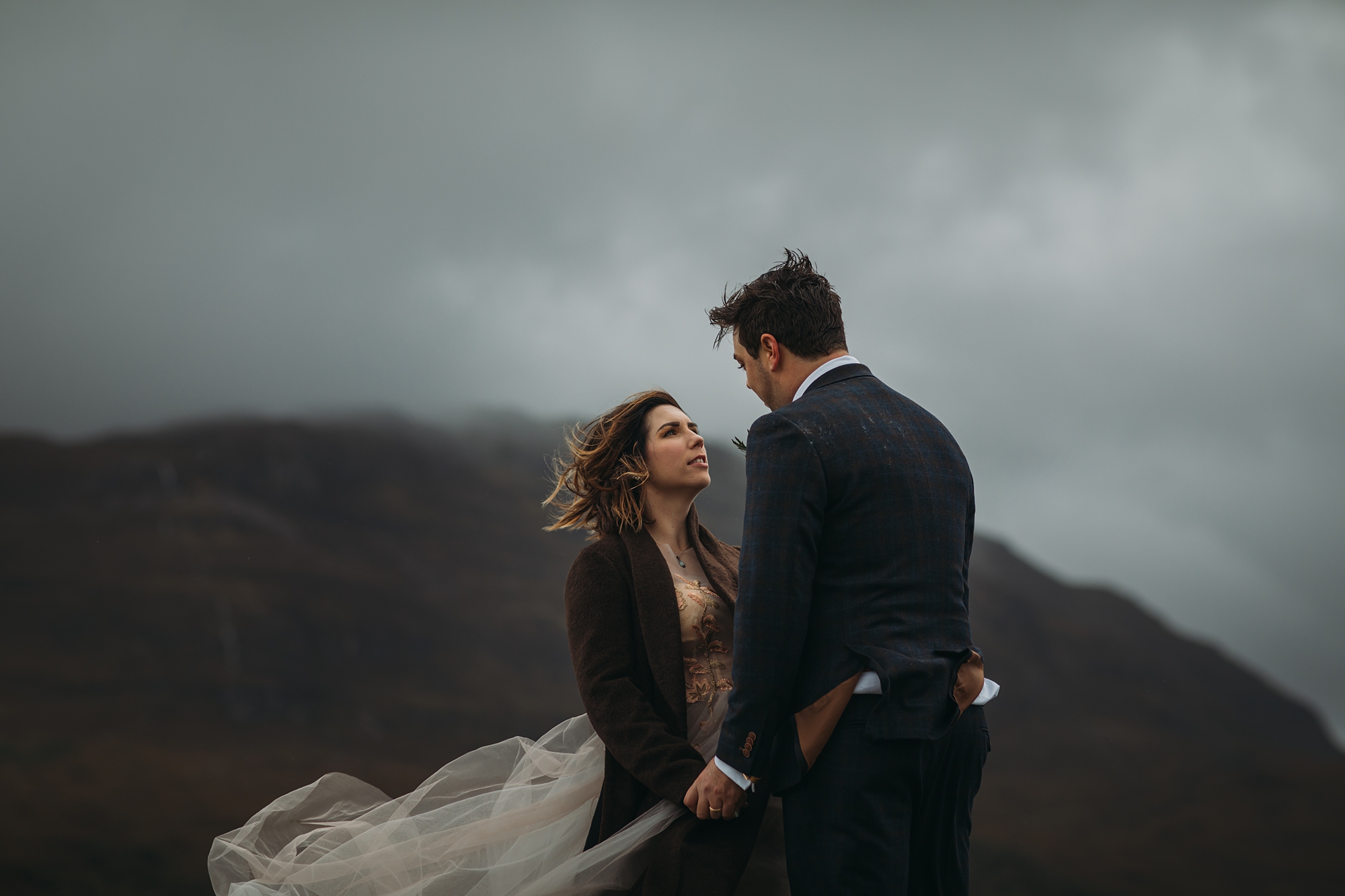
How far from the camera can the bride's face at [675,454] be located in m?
2.29

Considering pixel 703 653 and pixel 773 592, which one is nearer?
pixel 773 592

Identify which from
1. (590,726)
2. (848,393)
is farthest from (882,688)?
(590,726)

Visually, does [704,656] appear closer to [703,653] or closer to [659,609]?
[703,653]

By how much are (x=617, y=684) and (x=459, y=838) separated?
2.01 ft

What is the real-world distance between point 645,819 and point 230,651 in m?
9.47

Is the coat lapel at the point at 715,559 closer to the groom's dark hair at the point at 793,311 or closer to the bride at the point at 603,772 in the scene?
the bride at the point at 603,772

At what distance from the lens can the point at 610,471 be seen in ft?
7.68

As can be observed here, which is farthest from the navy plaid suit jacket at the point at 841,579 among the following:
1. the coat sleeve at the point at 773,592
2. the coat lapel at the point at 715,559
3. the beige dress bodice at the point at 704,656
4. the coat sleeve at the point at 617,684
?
the coat lapel at the point at 715,559

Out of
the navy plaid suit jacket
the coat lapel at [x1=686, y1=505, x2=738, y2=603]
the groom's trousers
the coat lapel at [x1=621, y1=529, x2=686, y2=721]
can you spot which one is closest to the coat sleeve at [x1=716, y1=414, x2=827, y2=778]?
the navy plaid suit jacket

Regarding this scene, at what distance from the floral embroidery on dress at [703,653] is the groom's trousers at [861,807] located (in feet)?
1.33

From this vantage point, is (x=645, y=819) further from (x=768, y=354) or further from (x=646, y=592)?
(x=768, y=354)

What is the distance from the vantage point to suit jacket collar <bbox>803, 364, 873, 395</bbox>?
1.89 m

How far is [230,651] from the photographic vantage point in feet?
32.9

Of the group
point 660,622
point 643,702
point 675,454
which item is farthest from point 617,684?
point 675,454
